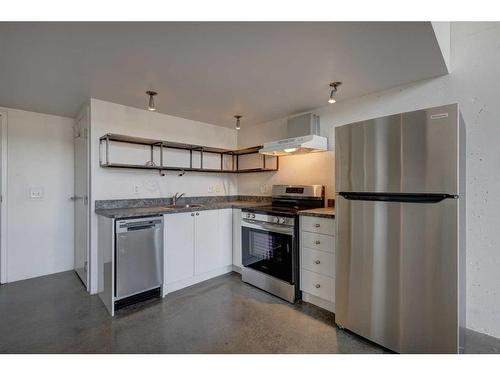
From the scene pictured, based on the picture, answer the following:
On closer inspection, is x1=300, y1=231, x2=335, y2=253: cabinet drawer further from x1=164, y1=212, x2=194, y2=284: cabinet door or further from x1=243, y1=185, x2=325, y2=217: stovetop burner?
x1=164, y1=212, x2=194, y2=284: cabinet door

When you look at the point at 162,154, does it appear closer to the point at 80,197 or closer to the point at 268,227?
the point at 80,197

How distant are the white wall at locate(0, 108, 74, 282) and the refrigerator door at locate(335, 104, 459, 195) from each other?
3.64 metres

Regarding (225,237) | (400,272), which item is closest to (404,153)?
(400,272)

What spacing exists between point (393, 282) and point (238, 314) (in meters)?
1.35

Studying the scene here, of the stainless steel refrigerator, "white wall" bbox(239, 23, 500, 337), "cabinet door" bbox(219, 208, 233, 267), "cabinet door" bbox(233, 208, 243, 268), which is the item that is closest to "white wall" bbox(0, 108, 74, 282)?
"cabinet door" bbox(219, 208, 233, 267)

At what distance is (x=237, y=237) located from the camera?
3.15m

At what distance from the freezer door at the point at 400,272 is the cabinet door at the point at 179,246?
5.39 feet

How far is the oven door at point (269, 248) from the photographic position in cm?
249

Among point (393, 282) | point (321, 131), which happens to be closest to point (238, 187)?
point (321, 131)

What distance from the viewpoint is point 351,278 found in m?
1.88

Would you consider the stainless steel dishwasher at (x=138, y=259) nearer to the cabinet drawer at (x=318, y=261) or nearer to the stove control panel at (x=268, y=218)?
the stove control panel at (x=268, y=218)

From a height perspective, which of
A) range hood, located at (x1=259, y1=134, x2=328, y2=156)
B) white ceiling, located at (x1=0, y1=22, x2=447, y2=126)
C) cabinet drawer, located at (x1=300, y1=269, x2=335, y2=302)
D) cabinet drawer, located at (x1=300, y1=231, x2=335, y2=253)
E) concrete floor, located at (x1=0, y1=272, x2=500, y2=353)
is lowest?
concrete floor, located at (x1=0, y1=272, x2=500, y2=353)

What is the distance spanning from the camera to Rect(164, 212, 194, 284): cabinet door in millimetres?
2621
